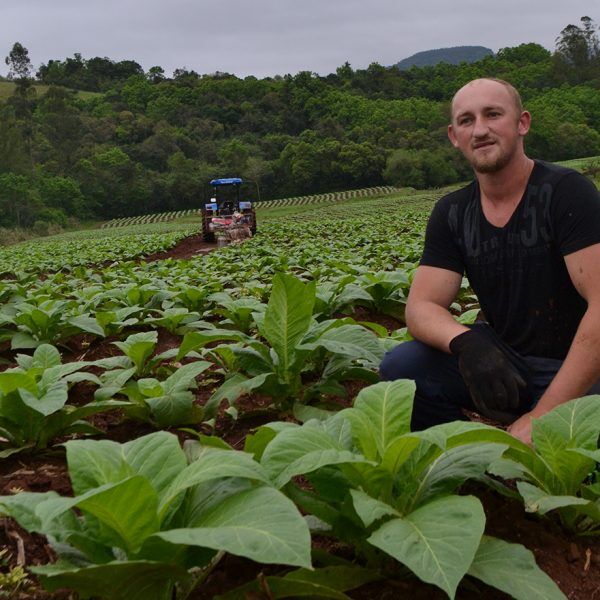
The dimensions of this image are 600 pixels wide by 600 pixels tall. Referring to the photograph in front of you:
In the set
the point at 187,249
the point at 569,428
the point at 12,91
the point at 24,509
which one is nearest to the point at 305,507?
the point at 24,509

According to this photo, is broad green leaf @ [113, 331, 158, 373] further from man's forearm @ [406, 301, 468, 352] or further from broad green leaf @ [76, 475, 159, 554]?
broad green leaf @ [76, 475, 159, 554]

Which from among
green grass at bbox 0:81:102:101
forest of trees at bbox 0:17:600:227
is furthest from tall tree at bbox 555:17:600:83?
green grass at bbox 0:81:102:101

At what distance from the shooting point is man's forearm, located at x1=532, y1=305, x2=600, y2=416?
2385 mm

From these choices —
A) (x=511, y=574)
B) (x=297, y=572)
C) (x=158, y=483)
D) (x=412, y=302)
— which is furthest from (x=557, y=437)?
(x=412, y=302)

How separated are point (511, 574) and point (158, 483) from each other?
0.81m

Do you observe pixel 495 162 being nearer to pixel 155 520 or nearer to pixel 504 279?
pixel 504 279

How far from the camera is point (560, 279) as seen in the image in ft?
8.96

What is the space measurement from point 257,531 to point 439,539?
1.21 ft

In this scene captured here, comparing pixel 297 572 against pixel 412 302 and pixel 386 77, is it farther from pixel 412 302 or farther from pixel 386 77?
pixel 386 77

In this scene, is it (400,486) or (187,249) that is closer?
(400,486)

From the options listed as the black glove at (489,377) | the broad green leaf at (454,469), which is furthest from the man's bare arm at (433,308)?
the broad green leaf at (454,469)

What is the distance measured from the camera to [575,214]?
259 centimetres

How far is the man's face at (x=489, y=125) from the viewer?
2770 millimetres

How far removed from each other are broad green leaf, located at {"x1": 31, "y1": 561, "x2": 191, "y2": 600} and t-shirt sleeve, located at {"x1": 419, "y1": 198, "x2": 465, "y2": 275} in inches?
77.6
